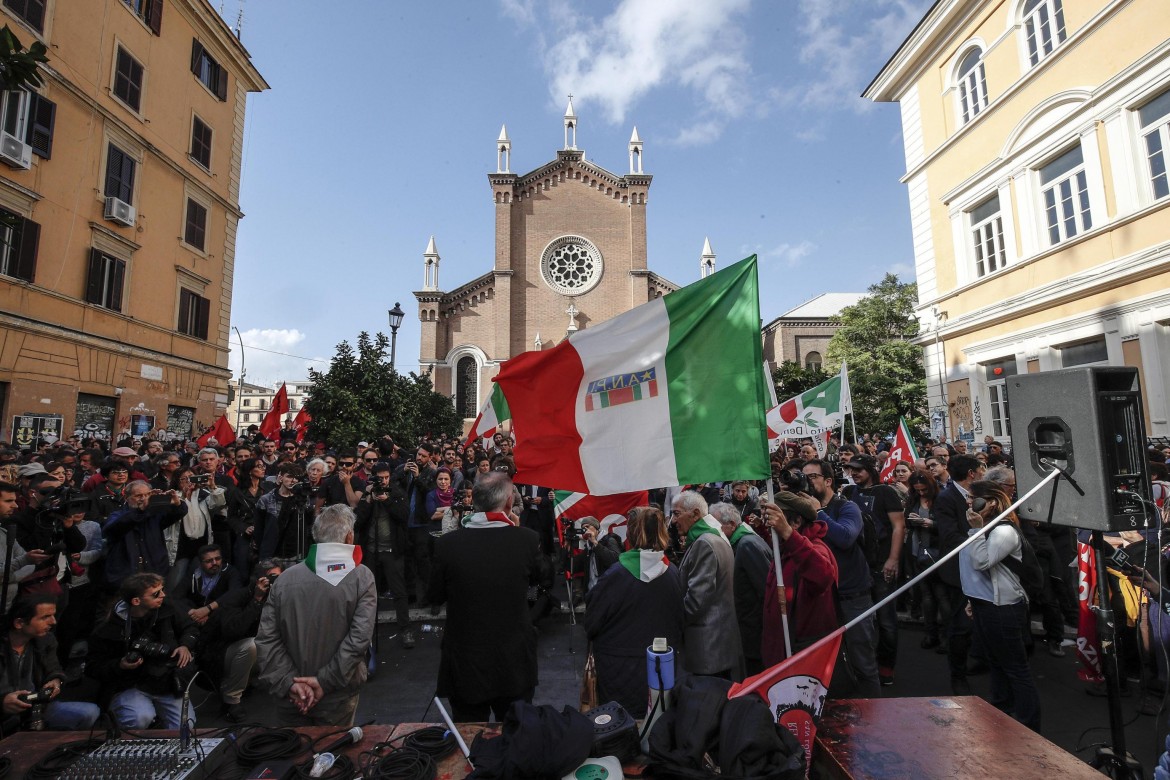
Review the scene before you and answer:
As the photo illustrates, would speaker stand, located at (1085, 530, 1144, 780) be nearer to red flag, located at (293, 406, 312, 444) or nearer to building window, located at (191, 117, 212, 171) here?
red flag, located at (293, 406, 312, 444)

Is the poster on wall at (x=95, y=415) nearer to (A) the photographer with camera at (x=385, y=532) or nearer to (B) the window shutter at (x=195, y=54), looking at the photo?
(B) the window shutter at (x=195, y=54)

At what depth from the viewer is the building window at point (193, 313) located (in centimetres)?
1848

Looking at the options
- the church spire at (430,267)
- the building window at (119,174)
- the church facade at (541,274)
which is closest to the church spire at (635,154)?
Result: the church facade at (541,274)

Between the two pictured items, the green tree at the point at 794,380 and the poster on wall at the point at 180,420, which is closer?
the poster on wall at the point at 180,420

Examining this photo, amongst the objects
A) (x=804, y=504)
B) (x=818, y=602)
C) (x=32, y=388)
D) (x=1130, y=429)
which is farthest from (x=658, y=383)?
(x=32, y=388)

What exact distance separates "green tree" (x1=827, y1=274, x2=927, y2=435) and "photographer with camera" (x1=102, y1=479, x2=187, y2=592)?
25.4m

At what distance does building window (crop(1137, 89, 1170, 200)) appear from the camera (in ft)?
34.4

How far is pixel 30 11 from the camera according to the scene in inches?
533

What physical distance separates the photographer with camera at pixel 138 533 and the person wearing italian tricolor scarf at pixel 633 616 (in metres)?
4.10

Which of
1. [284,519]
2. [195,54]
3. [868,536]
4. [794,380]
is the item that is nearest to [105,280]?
[195,54]

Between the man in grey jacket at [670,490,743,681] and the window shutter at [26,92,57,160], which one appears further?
the window shutter at [26,92,57,160]

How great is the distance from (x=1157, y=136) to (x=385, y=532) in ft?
49.1

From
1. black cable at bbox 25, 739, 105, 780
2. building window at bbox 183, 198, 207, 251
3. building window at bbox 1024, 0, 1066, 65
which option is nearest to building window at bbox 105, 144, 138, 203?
building window at bbox 183, 198, 207, 251

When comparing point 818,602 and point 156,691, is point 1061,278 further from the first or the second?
point 156,691
